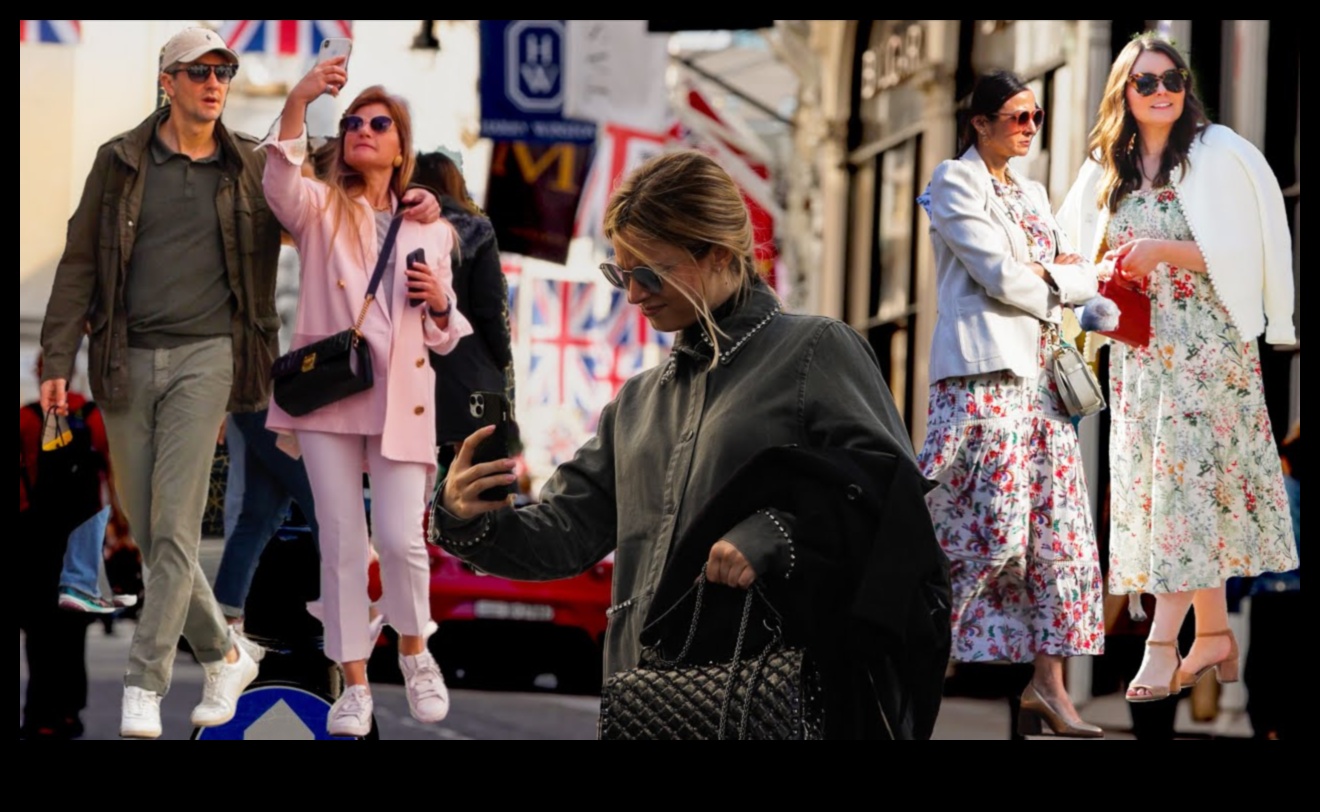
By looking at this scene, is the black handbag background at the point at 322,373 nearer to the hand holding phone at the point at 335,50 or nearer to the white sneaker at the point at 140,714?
the hand holding phone at the point at 335,50

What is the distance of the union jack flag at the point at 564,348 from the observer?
384 inches

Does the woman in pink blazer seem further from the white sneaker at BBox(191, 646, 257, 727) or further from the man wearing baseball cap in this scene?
the white sneaker at BBox(191, 646, 257, 727)

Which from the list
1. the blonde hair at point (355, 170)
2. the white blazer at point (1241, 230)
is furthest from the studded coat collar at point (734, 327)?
the white blazer at point (1241, 230)

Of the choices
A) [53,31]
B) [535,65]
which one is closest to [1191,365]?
[535,65]

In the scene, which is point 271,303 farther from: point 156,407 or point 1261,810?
point 1261,810

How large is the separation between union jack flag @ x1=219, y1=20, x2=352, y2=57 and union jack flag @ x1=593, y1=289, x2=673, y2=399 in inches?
126

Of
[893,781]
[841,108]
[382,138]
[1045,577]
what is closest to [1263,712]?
[1045,577]

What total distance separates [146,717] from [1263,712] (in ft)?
13.2

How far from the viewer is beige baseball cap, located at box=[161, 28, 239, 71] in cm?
724

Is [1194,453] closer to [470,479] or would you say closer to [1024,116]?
[1024,116]

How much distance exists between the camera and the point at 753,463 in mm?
4402

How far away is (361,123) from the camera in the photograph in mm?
7461

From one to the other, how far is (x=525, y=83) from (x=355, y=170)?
1706 millimetres

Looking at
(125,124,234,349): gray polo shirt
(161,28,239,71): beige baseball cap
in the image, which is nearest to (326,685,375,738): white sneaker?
(125,124,234,349): gray polo shirt
